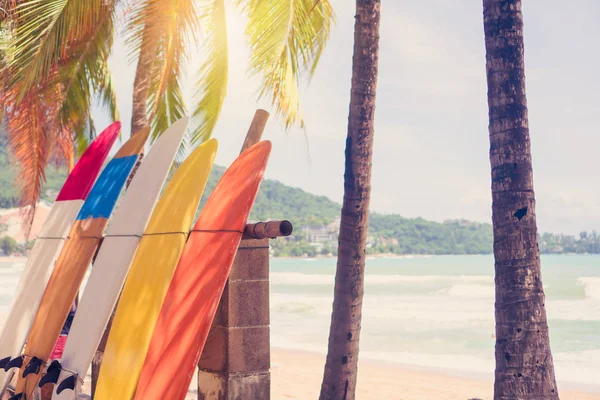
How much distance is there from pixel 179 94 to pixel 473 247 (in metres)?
93.9

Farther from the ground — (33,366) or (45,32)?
(45,32)

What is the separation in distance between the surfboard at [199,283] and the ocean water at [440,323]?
11.0 m

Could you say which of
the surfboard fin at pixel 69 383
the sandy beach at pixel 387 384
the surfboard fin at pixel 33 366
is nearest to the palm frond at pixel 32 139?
the sandy beach at pixel 387 384

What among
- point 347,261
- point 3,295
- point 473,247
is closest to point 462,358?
point 347,261

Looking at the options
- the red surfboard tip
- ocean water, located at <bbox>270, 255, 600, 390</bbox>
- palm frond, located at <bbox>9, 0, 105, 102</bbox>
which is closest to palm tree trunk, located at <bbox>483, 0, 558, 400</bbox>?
the red surfboard tip

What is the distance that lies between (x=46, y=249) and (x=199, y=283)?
2.14m

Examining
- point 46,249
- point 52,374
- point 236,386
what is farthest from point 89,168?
point 236,386

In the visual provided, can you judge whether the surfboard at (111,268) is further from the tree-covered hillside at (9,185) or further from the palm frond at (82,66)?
the tree-covered hillside at (9,185)

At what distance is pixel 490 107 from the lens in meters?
4.21

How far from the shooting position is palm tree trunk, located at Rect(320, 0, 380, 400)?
5613 mm

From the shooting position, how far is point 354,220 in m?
5.61

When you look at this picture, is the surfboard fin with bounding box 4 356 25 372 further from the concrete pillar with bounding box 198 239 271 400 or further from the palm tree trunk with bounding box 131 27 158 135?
the palm tree trunk with bounding box 131 27 158 135

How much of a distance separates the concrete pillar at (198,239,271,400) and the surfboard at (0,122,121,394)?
5.99 ft

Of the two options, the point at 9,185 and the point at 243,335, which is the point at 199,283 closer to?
the point at 243,335
